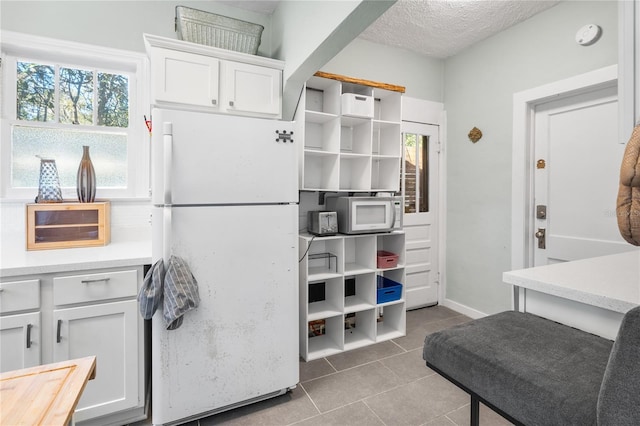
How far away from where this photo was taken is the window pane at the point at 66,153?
79.6 inches

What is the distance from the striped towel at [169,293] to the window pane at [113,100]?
135 centimetres

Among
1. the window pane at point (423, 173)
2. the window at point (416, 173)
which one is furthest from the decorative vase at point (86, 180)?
the window pane at point (423, 173)

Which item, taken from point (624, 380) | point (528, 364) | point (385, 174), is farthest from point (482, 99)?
point (624, 380)

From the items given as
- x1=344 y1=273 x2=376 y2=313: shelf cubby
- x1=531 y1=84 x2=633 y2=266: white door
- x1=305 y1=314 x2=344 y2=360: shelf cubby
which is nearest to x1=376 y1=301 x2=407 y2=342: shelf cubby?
x1=344 y1=273 x2=376 y2=313: shelf cubby

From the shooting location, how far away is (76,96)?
2.16 m

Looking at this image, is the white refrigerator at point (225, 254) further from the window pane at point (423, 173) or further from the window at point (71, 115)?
the window pane at point (423, 173)

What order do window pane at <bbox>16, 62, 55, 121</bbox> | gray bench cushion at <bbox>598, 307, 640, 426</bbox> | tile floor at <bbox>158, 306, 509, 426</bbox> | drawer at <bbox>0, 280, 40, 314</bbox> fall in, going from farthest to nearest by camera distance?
window pane at <bbox>16, 62, 55, 121</bbox>, tile floor at <bbox>158, 306, 509, 426</bbox>, drawer at <bbox>0, 280, 40, 314</bbox>, gray bench cushion at <bbox>598, 307, 640, 426</bbox>

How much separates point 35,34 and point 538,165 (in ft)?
12.5

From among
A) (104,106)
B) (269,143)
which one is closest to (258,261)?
(269,143)

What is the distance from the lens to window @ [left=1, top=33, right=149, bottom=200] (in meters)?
1.99

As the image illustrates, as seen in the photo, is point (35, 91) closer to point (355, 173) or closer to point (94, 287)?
point (94, 287)

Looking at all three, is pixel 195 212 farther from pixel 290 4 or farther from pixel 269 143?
pixel 290 4

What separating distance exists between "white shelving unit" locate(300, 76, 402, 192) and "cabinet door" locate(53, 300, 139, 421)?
146 centimetres

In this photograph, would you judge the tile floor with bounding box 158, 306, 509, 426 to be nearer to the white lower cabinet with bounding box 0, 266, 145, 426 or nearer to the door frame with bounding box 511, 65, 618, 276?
the white lower cabinet with bounding box 0, 266, 145, 426
